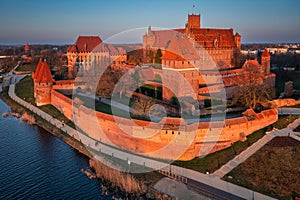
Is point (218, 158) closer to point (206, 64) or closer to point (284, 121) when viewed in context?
point (284, 121)

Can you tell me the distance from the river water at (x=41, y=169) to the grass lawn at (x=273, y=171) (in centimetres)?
729

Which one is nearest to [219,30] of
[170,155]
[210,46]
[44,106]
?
[210,46]

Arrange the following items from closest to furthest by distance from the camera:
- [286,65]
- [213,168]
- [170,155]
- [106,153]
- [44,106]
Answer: [213,168] → [170,155] → [106,153] → [44,106] → [286,65]

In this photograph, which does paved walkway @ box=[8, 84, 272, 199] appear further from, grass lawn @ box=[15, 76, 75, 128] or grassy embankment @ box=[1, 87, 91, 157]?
grass lawn @ box=[15, 76, 75, 128]

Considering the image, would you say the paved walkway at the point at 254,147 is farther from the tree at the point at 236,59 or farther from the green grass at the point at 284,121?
the tree at the point at 236,59

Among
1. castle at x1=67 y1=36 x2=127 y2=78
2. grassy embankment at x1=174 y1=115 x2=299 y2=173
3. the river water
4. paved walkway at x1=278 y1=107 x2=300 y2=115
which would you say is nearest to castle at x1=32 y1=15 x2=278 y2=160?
grassy embankment at x1=174 y1=115 x2=299 y2=173

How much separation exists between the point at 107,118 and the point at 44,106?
47.5ft

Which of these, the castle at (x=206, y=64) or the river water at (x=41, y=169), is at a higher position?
the castle at (x=206, y=64)

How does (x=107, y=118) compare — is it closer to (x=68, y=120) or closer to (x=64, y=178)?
(x=64, y=178)

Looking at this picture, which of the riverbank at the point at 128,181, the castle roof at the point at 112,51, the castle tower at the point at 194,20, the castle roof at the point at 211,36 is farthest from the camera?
the castle roof at the point at 112,51

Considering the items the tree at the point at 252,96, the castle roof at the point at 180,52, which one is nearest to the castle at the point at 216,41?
the castle roof at the point at 180,52

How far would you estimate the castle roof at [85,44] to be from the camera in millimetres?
50706

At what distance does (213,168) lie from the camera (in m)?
16.5

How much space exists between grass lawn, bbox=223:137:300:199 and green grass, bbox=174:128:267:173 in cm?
101
